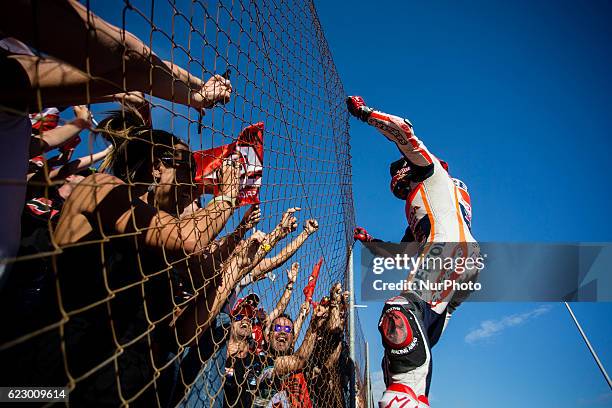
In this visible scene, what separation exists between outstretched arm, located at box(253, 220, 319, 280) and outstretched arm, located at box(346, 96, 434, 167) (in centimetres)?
87

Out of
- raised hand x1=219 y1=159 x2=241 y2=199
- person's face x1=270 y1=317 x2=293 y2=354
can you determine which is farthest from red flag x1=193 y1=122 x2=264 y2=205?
person's face x1=270 y1=317 x2=293 y2=354

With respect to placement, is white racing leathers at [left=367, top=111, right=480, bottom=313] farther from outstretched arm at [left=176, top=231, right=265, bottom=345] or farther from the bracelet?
the bracelet

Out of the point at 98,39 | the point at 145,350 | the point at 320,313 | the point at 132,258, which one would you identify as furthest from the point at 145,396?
the point at 320,313

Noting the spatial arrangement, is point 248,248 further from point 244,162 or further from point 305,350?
point 305,350

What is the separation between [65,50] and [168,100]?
15.2 inches

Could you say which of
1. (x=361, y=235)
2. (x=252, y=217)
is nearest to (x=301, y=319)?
(x=361, y=235)

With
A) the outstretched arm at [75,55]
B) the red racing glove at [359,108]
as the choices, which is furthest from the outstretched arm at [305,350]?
the outstretched arm at [75,55]

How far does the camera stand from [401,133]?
255 centimetres

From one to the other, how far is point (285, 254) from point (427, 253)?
0.97 metres

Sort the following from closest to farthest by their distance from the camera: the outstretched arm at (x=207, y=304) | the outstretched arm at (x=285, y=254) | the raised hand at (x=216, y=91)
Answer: the raised hand at (x=216, y=91) → the outstretched arm at (x=207, y=304) → the outstretched arm at (x=285, y=254)

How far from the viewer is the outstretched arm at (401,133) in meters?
2.55

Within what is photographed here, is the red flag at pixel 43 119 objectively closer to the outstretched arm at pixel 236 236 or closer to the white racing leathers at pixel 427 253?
the outstretched arm at pixel 236 236

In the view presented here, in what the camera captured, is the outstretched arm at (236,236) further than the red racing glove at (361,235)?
No

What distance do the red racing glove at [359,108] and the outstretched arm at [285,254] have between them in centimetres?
87
